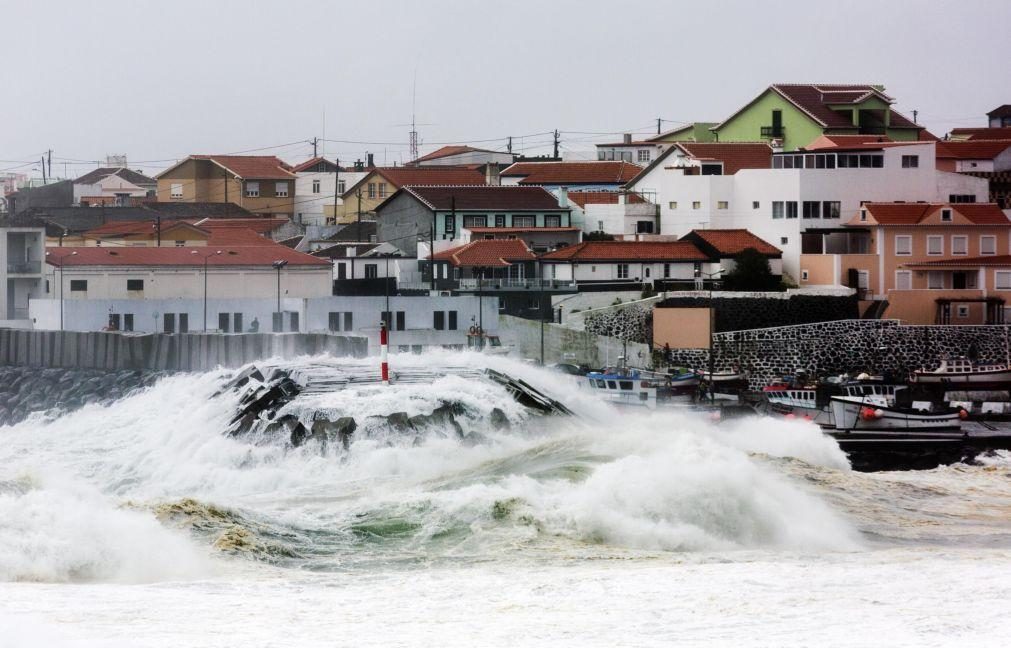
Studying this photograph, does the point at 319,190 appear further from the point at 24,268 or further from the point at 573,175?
the point at 24,268

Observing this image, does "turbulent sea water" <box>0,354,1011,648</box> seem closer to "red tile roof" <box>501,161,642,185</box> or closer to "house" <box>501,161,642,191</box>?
"house" <box>501,161,642,191</box>

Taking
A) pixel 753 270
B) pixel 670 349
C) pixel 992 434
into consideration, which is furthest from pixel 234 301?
pixel 992 434

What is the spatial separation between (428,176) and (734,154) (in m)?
15.5

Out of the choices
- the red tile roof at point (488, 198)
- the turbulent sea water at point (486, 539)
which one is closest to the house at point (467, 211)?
the red tile roof at point (488, 198)

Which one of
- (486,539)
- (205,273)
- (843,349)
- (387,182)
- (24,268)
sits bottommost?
(486,539)

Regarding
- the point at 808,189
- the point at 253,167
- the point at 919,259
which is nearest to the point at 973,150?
the point at 808,189

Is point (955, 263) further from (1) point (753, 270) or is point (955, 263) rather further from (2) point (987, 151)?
(2) point (987, 151)

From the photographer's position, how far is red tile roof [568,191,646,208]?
5890cm

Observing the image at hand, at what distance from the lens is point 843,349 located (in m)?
45.2

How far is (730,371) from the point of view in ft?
146

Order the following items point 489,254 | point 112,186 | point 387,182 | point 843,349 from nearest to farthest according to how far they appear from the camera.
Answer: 1. point 843,349
2. point 489,254
3. point 387,182
4. point 112,186

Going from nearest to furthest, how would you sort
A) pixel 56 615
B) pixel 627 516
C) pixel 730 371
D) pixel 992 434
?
pixel 56 615 → pixel 627 516 → pixel 992 434 → pixel 730 371

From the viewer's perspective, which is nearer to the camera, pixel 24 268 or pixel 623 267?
pixel 24 268

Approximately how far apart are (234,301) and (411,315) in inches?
198
